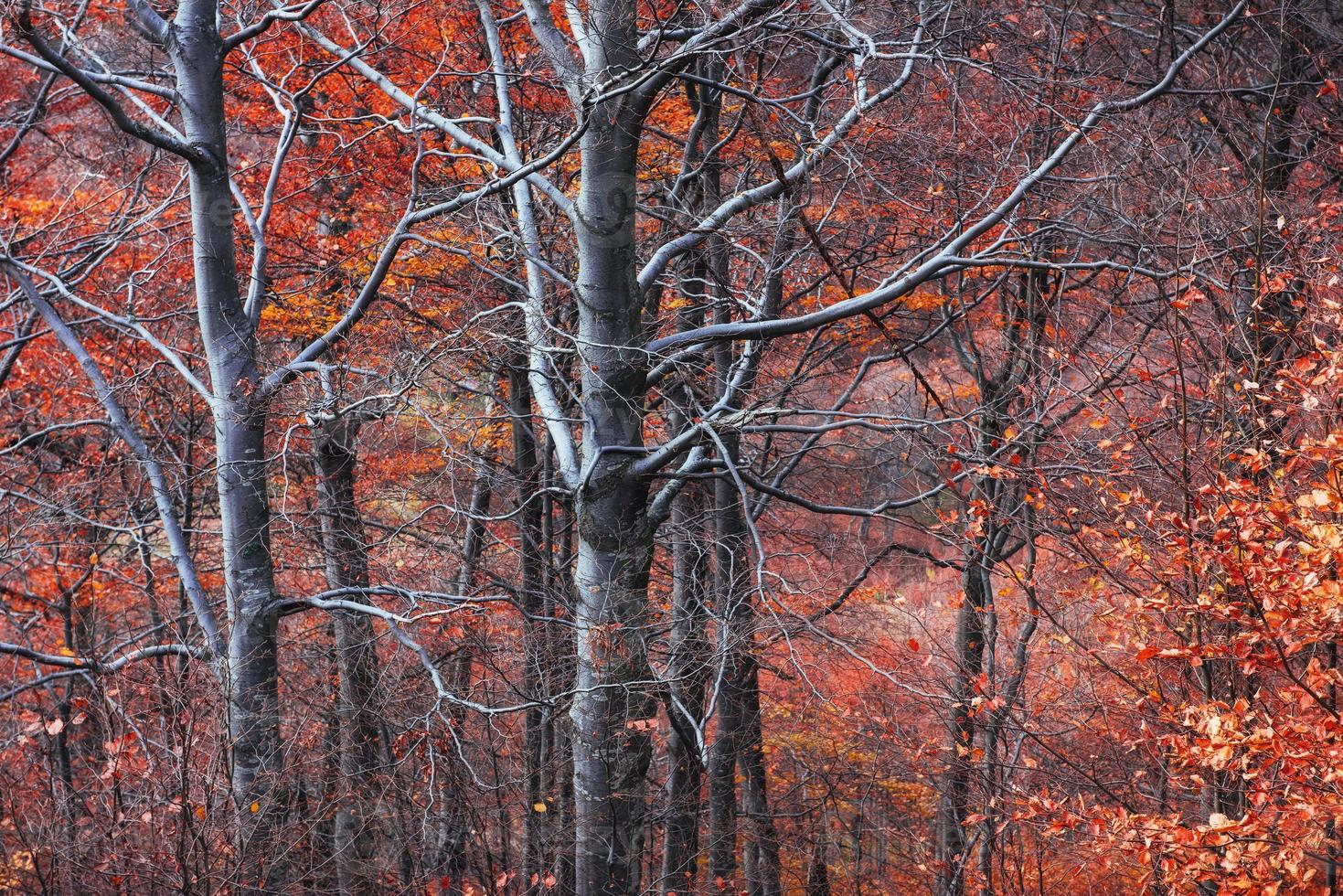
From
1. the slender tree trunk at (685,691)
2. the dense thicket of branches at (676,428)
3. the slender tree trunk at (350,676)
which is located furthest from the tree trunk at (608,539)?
the slender tree trunk at (350,676)

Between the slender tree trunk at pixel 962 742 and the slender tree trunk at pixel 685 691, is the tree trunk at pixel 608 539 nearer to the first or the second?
the slender tree trunk at pixel 685 691

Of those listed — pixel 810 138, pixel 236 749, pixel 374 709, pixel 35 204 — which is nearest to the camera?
pixel 236 749

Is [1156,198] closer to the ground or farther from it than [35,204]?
closer to the ground

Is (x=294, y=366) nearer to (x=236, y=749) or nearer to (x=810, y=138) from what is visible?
(x=236, y=749)

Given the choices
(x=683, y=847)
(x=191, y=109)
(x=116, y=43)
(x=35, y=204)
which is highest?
(x=116, y=43)

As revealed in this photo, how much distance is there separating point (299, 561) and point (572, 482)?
5.56m

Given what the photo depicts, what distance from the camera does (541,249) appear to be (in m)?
9.88

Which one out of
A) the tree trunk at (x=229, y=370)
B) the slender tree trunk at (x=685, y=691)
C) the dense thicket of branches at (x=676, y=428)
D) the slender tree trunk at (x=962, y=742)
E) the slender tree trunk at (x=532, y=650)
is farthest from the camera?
the slender tree trunk at (x=962, y=742)

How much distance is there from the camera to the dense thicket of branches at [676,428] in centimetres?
551

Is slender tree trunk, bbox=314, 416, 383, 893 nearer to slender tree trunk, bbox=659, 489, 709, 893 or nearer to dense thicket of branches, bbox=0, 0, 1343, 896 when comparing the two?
dense thicket of branches, bbox=0, 0, 1343, 896

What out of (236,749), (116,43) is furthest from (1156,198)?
(116,43)

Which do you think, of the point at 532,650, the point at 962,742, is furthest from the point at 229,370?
the point at 962,742

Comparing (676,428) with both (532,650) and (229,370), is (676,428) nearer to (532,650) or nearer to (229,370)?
(532,650)

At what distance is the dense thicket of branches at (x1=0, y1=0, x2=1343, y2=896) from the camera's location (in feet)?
18.1
